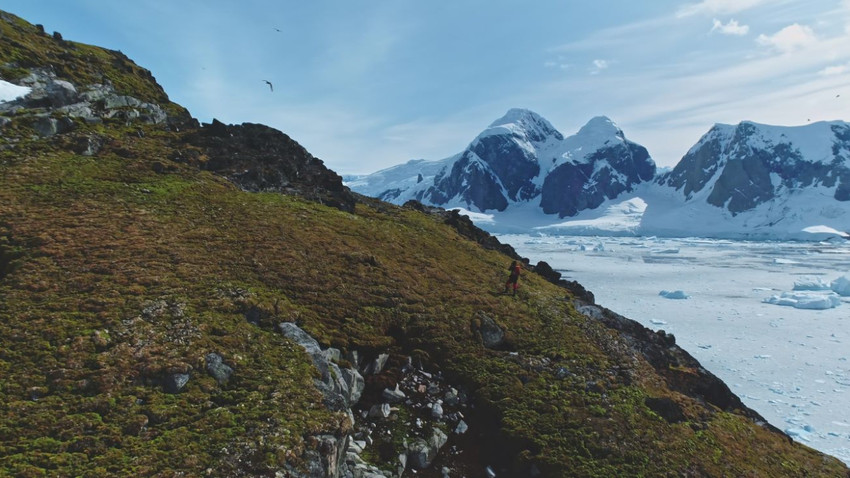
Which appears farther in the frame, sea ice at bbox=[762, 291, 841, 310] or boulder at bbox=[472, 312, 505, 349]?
sea ice at bbox=[762, 291, 841, 310]

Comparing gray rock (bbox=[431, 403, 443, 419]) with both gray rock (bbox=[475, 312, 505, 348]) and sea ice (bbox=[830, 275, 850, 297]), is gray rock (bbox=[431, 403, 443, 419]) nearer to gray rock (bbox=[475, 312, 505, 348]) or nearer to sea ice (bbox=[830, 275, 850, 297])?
gray rock (bbox=[475, 312, 505, 348])

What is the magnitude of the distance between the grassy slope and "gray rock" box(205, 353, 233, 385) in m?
0.25

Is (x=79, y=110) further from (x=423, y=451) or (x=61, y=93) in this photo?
(x=423, y=451)

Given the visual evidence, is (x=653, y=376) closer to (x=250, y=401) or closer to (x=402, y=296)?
(x=402, y=296)

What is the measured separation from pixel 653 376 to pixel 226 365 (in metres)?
20.4

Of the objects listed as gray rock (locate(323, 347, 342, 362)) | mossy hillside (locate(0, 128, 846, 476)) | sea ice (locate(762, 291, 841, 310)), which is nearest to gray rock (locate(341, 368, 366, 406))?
gray rock (locate(323, 347, 342, 362))

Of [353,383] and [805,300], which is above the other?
[353,383]

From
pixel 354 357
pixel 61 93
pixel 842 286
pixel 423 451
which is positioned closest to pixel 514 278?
pixel 354 357

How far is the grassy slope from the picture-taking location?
11680 millimetres

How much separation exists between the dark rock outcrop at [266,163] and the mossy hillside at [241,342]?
751cm

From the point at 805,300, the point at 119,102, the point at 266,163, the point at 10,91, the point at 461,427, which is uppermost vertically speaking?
the point at 119,102

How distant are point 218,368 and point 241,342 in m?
1.60

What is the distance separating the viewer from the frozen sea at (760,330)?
3400cm

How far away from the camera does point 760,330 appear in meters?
57.5
